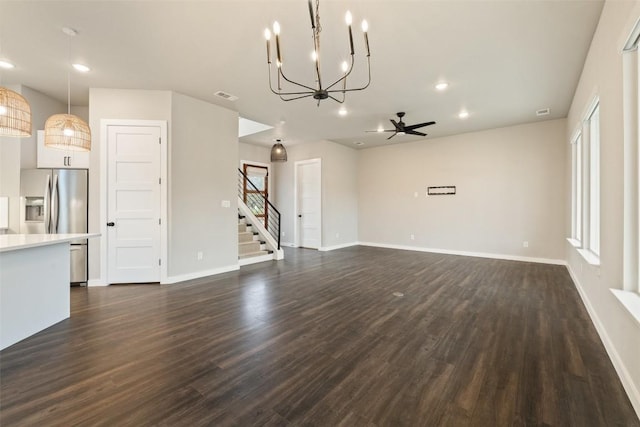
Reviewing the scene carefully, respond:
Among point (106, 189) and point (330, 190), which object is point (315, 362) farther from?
point (330, 190)

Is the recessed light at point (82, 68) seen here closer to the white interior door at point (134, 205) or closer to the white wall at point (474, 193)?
the white interior door at point (134, 205)

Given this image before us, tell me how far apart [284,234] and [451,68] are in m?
6.35

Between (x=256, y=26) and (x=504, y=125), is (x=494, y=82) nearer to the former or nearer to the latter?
(x=504, y=125)

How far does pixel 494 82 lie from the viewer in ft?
13.3

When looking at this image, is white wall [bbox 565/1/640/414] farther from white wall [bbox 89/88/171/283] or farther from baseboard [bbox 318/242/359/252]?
baseboard [bbox 318/242/359/252]

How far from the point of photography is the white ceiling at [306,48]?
256 cm

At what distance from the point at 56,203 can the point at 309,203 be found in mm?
5443

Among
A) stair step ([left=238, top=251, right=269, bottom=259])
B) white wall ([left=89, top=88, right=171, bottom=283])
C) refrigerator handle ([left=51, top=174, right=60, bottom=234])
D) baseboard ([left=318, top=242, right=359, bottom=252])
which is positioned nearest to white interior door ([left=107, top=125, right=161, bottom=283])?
white wall ([left=89, top=88, right=171, bottom=283])

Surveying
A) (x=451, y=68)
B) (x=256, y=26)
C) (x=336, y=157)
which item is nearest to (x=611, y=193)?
(x=451, y=68)

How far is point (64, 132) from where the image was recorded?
118 inches

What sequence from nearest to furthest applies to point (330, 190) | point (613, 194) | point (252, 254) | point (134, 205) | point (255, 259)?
point (613, 194)
point (134, 205)
point (255, 259)
point (252, 254)
point (330, 190)

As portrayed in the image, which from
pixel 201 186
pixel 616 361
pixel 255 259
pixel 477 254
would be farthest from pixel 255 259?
pixel 616 361

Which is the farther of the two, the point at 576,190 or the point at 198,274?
the point at 198,274

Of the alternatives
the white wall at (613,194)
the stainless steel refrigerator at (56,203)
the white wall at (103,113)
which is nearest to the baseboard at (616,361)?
the white wall at (613,194)
